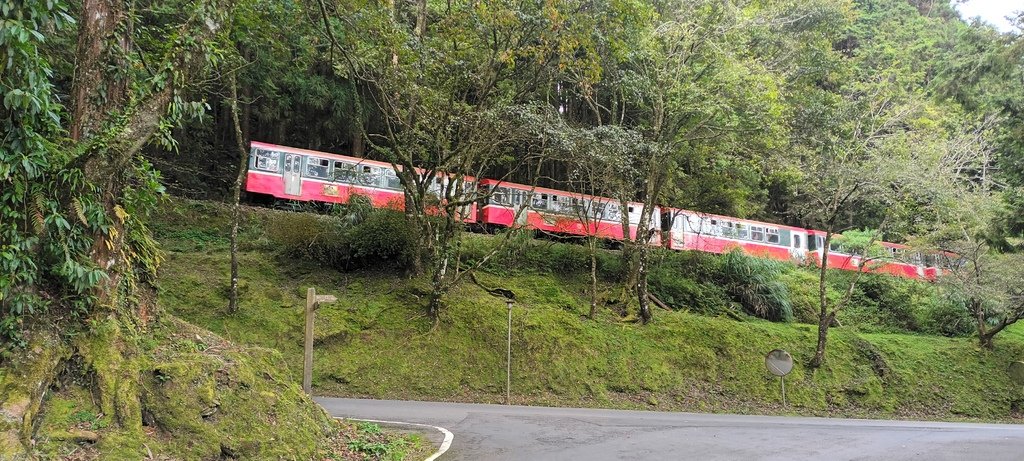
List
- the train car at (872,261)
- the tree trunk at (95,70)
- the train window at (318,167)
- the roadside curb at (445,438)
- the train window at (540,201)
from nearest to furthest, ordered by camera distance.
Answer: the tree trunk at (95,70)
the roadside curb at (445,438)
the train window at (318,167)
the train window at (540,201)
the train car at (872,261)

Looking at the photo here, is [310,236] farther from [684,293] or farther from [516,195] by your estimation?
[684,293]

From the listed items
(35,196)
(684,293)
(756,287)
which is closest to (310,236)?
(35,196)

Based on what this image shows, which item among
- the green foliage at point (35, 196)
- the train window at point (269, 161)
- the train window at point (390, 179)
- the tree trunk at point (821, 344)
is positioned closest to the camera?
the green foliage at point (35, 196)

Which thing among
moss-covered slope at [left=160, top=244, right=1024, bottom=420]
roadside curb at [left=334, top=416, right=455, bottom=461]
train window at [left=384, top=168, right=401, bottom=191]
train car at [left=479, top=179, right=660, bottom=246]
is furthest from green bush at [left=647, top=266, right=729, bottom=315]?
roadside curb at [left=334, top=416, right=455, bottom=461]

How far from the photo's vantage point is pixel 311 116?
22594 millimetres

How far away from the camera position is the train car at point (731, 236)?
2454cm

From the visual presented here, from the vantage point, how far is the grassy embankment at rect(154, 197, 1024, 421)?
13.6m

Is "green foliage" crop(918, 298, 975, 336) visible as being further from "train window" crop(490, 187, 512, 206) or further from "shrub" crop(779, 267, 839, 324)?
"train window" crop(490, 187, 512, 206)

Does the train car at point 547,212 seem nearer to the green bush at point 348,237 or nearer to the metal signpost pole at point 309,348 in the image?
the green bush at point 348,237

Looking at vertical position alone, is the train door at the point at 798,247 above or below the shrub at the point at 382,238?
above

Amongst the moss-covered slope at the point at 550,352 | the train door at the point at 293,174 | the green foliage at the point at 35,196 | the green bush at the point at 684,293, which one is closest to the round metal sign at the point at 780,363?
the moss-covered slope at the point at 550,352

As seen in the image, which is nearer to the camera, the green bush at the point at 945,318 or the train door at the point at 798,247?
the green bush at the point at 945,318

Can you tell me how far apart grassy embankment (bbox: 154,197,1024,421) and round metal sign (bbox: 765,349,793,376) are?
72.5 inches

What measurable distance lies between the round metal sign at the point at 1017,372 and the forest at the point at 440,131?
1283 mm
